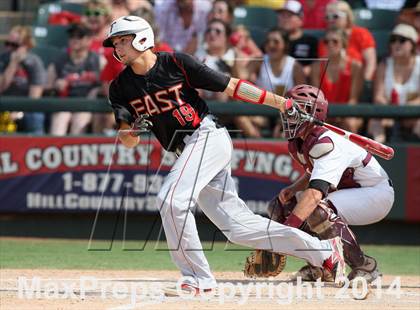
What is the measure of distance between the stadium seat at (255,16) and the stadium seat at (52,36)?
7.73 ft

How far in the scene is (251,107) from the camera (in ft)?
30.9

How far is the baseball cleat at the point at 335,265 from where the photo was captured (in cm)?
613

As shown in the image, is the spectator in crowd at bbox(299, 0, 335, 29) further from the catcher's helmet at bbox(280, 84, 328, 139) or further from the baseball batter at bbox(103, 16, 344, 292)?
the baseball batter at bbox(103, 16, 344, 292)

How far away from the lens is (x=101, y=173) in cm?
967

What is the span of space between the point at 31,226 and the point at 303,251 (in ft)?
15.4

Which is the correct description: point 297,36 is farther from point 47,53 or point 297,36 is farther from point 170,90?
point 170,90

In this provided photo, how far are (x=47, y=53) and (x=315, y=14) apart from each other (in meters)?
3.42

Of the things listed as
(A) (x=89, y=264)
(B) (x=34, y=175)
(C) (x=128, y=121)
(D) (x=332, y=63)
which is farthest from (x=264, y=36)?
(C) (x=128, y=121)

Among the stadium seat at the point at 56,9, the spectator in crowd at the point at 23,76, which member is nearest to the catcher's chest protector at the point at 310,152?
the spectator in crowd at the point at 23,76

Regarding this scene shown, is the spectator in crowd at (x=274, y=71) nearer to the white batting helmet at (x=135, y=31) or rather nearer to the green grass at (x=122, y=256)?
the green grass at (x=122, y=256)

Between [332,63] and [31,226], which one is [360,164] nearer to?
[332,63]

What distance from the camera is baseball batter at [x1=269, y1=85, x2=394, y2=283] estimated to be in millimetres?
6285

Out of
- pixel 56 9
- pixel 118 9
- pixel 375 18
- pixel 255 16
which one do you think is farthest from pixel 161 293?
pixel 56 9

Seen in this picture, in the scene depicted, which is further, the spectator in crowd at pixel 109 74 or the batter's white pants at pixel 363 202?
the spectator in crowd at pixel 109 74
